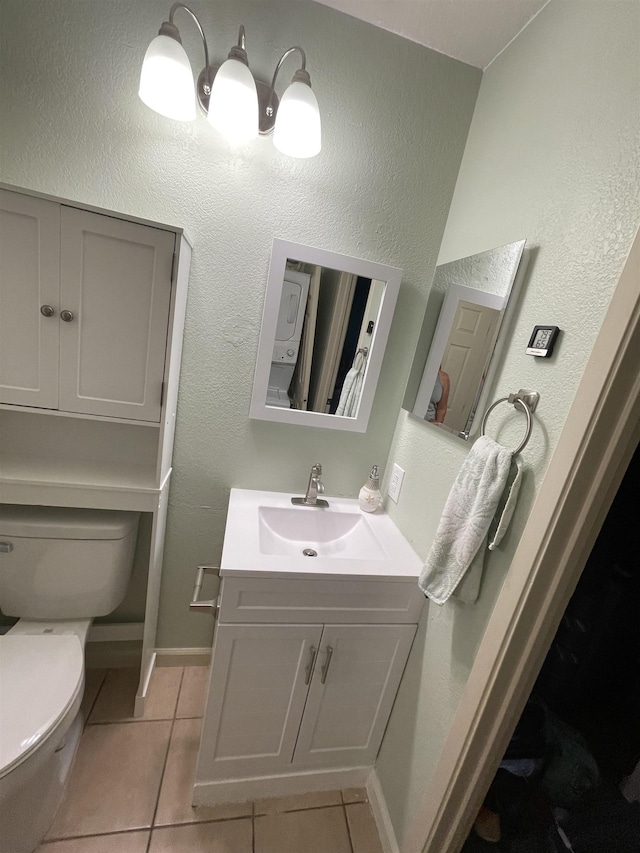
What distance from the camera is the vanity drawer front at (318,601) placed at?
966 millimetres

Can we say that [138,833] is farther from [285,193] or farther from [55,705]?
[285,193]

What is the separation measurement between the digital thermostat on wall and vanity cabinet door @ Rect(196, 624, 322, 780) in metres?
0.94

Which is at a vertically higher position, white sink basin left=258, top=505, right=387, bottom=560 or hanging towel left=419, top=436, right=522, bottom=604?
hanging towel left=419, top=436, right=522, bottom=604

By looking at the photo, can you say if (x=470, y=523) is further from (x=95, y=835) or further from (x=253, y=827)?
(x=95, y=835)

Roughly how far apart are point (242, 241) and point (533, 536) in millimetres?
1181

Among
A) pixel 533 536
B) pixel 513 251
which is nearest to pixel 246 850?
pixel 533 536

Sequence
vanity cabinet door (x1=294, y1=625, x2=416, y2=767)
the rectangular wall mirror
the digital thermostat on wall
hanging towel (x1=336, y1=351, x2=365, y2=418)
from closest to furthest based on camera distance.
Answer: the digital thermostat on wall
vanity cabinet door (x1=294, y1=625, x2=416, y2=767)
the rectangular wall mirror
hanging towel (x1=336, y1=351, x2=365, y2=418)

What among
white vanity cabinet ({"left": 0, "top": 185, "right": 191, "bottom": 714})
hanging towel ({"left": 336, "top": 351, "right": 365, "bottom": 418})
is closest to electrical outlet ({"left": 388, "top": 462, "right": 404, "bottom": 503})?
hanging towel ({"left": 336, "top": 351, "right": 365, "bottom": 418})

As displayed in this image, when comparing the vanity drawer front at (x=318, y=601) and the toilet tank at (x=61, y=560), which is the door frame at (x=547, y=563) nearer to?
the vanity drawer front at (x=318, y=601)

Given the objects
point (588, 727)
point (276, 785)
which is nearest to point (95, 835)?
point (276, 785)

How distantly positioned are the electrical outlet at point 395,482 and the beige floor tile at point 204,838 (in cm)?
115

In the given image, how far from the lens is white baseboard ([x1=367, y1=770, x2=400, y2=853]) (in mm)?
1094

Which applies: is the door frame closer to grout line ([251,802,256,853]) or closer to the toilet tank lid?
grout line ([251,802,256,853])

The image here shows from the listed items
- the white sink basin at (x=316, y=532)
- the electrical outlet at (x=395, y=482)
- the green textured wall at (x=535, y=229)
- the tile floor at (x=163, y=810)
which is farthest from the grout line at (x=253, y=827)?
the electrical outlet at (x=395, y=482)
